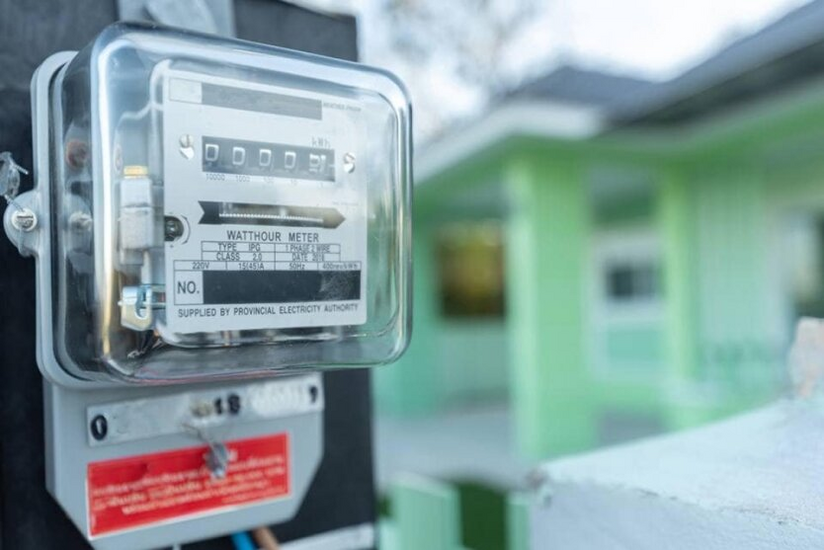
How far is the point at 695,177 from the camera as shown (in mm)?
6594

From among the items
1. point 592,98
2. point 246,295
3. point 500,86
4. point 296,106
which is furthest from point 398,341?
point 500,86

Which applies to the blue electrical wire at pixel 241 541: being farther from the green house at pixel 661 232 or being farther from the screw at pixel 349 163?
the green house at pixel 661 232

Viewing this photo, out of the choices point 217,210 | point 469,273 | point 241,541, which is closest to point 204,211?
point 217,210

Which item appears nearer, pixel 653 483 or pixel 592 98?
pixel 653 483

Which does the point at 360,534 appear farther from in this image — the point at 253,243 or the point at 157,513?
the point at 253,243

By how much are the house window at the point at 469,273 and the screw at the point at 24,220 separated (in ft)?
32.5

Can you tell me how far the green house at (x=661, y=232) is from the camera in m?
5.65

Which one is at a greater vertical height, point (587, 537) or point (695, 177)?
point (695, 177)

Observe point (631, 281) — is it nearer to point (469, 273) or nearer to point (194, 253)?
point (469, 273)

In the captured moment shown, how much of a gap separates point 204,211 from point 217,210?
2 cm

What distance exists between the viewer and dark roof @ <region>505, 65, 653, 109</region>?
629cm

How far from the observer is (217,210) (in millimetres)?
919

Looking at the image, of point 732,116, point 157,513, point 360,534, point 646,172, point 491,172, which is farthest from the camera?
point 491,172

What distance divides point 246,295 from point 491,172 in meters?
6.73
